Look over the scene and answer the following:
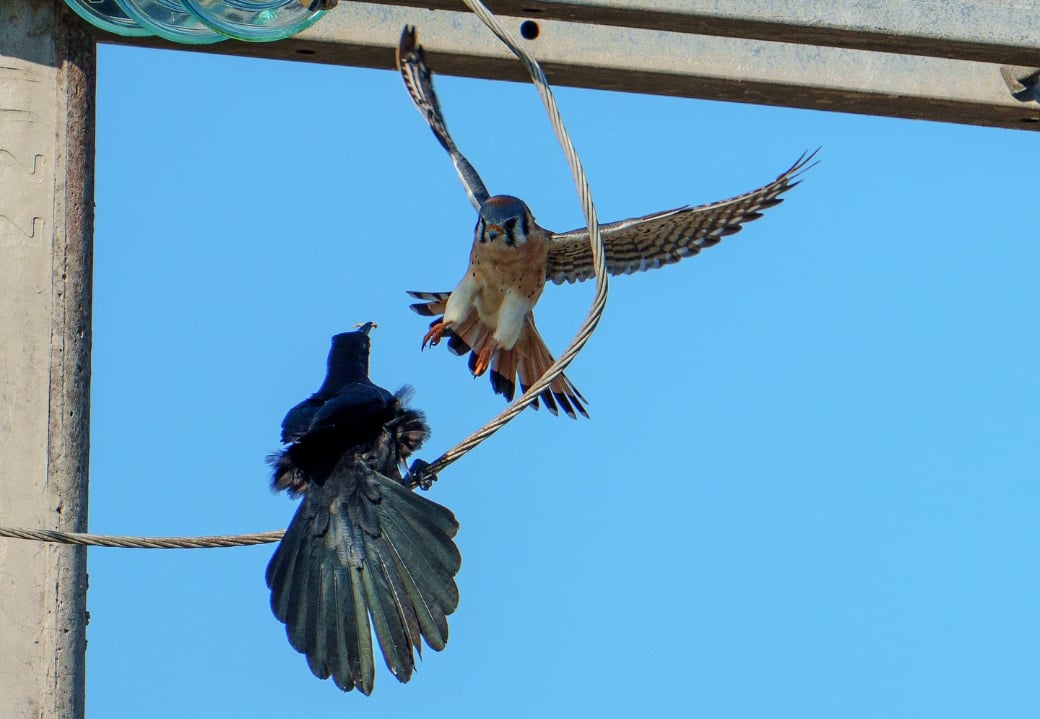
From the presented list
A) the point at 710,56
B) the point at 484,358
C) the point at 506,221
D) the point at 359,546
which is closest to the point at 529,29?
the point at 710,56

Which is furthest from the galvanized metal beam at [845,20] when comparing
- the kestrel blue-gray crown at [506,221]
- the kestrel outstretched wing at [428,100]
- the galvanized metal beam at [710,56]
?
the kestrel blue-gray crown at [506,221]

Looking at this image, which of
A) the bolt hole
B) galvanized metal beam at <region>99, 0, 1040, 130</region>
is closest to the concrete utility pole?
galvanized metal beam at <region>99, 0, 1040, 130</region>

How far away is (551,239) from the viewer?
7223 millimetres

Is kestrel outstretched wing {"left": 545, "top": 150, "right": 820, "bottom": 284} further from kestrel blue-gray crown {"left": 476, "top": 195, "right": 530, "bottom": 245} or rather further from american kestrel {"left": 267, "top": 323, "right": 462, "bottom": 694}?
american kestrel {"left": 267, "top": 323, "right": 462, "bottom": 694}

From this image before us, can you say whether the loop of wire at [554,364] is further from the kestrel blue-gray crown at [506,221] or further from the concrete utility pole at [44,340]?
the kestrel blue-gray crown at [506,221]

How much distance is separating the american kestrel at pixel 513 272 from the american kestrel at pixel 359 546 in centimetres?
176

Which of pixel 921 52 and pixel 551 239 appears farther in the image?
pixel 551 239

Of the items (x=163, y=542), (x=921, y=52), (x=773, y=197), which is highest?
(x=773, y=197)

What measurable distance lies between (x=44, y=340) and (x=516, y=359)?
2.28 metres

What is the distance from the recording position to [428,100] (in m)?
6.71

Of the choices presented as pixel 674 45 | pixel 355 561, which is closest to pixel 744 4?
pixel 674 45

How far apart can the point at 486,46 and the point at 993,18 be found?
55.8 inches

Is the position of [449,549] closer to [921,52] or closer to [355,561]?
[355,561]

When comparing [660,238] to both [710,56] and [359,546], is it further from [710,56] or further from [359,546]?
[359,546]
